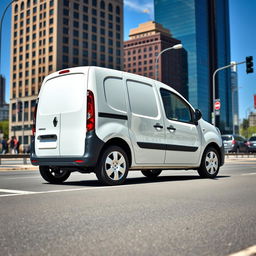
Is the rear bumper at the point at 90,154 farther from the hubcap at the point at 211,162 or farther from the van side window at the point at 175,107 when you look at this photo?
the hubcap at the point at 211,162

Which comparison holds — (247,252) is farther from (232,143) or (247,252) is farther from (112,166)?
(232,143)

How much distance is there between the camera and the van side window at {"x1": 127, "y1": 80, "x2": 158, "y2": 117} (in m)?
8.00

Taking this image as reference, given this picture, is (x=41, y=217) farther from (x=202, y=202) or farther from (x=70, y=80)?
(x=70, y=80)

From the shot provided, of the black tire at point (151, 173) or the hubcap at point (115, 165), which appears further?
the black tire at point (151, 173)

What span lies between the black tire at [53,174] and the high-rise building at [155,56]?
5274 inches

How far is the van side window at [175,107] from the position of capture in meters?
8.79

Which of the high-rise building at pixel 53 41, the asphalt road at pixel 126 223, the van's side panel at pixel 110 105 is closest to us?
the asphalt road at pixel 126 223

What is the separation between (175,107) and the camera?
9.05m

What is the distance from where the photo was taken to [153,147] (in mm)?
8281

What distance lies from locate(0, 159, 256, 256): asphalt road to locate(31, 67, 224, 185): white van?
1.48 m

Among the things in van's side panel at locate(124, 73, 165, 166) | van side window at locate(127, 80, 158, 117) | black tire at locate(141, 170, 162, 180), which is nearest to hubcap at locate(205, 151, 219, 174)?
black tire at locate(141, 170, 162, 180)

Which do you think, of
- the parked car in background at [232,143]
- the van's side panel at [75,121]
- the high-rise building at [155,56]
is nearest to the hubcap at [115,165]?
the van's side panel at [75,121]

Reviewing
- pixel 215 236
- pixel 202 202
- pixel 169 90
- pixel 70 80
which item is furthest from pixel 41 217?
pixel 169 90

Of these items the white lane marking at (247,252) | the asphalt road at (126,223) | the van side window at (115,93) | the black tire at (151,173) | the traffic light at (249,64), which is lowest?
the white lane marking at (247,252)
